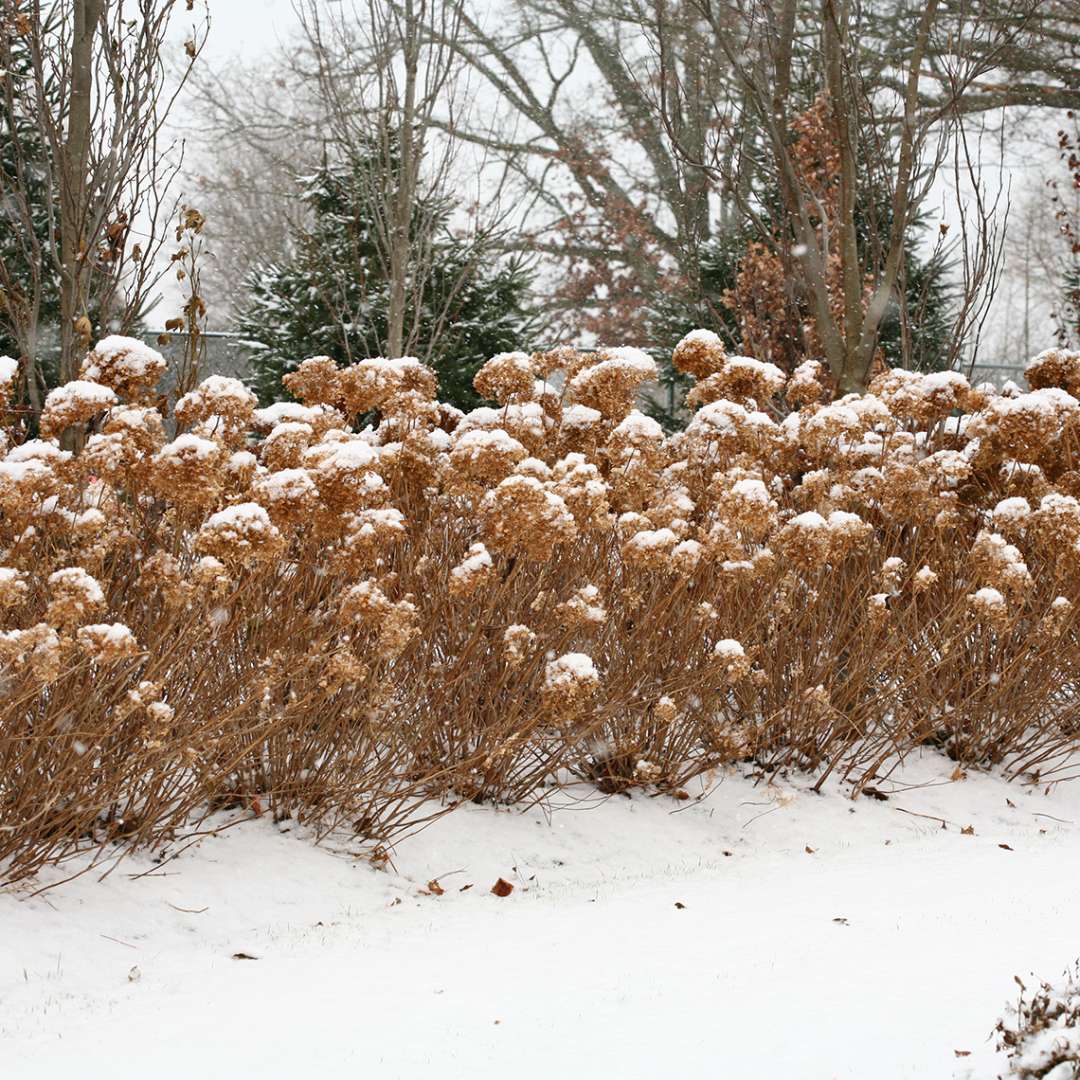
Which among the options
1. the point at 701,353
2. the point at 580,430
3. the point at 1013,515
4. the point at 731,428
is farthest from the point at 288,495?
the point at 1013,515

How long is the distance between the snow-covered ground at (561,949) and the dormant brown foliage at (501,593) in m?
0.24

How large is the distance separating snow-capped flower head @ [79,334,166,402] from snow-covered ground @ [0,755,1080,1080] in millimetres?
1578

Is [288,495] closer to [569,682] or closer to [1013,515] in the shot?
[569,682]

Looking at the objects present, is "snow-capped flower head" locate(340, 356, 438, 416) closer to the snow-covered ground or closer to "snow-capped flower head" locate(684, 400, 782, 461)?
"snow-capped flower head" locate(684, 400, 782, 461)

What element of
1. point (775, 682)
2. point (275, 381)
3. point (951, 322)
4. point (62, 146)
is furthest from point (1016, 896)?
point (951, 322)

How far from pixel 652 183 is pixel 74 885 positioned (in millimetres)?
20658

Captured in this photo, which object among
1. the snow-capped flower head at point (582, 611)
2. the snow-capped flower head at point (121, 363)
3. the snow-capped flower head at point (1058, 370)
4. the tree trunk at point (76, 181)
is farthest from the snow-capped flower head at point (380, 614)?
the snow-capped flower head at point (1058, 370)

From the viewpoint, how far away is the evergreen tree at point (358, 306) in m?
11.3

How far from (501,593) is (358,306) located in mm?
7793

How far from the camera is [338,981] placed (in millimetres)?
3193

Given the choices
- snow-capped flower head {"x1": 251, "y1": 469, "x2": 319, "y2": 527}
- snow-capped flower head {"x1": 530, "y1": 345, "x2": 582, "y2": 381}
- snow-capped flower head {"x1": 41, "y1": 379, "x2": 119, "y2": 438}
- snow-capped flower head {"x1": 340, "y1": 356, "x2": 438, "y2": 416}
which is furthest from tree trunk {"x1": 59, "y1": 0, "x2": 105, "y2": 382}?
snow-capped flower head {"x1": 251, "y1": 469, "x2": 319, "y2": 527}

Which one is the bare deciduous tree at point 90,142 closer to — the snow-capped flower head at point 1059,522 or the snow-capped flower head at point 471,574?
the snow-capped flower head at point 471,574

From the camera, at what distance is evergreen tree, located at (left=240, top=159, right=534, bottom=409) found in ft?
37.1

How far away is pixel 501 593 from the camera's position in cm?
432
